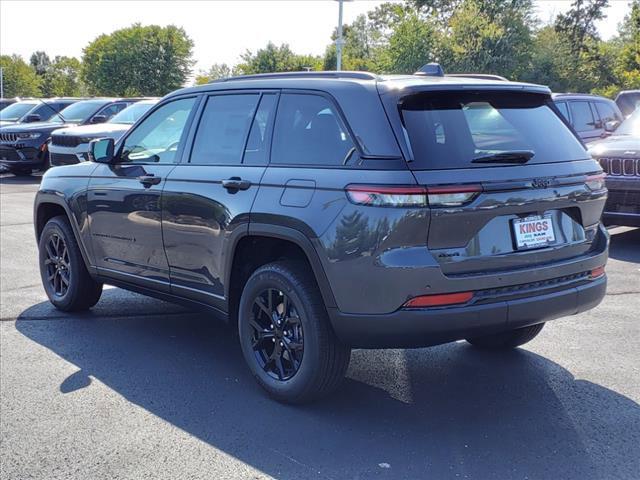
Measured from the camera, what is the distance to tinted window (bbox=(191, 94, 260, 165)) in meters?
4.66

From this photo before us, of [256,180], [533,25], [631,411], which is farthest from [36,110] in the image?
[533,25]

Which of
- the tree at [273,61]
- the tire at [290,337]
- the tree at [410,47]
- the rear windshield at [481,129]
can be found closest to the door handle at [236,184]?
the tire at [290,337]

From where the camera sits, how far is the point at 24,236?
9914 mm

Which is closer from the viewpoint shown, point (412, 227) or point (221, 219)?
point (412, 227)

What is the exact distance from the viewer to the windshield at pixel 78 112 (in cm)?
1792

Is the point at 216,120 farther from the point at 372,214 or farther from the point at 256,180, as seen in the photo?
the point at 372,214

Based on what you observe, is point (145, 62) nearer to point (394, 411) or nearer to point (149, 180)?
point (149, 180)

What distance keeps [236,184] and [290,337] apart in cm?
94

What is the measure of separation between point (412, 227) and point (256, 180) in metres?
A: 1.11

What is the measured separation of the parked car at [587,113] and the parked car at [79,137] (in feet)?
24.0

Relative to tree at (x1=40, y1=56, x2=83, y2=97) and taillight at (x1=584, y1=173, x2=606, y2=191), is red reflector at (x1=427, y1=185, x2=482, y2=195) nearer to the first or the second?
taillight at (x1=584, y1=173, x2=606, y2=191)

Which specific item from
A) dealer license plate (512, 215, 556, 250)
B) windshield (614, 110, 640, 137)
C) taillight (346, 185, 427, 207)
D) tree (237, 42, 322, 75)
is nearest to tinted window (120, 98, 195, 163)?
taillight (346, 185, 427, 207)

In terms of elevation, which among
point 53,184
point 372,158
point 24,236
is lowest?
point 24,236

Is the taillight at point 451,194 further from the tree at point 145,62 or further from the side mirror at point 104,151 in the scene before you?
the tree at point 145,62
